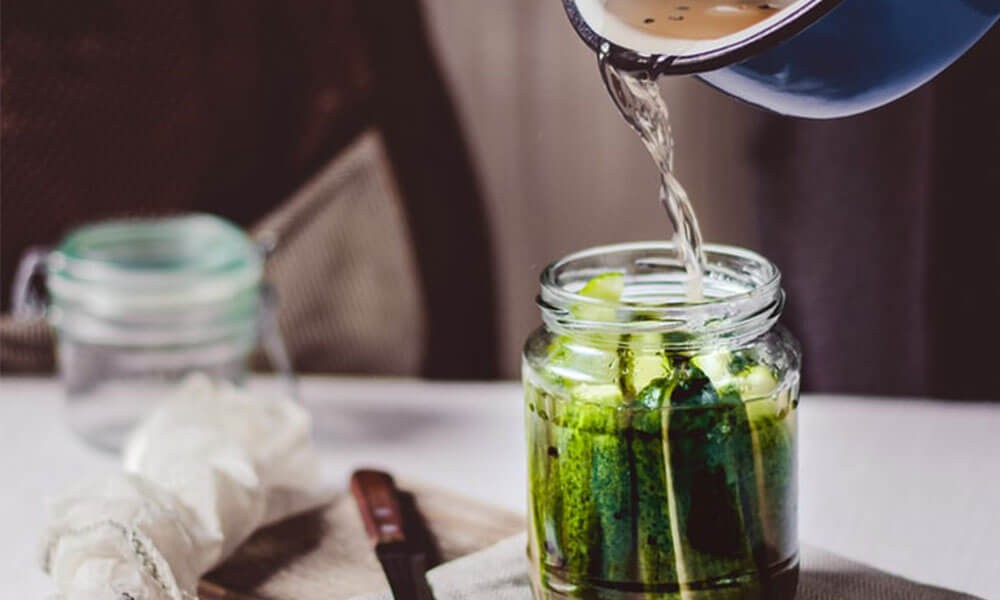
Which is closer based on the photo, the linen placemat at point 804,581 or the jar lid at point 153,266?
the linen placemat at point 804,581

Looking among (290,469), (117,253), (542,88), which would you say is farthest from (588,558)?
(542,88)

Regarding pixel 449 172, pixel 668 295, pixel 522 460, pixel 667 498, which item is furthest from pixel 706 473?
pixel 449 172

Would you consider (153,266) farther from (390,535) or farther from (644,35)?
(644,35)

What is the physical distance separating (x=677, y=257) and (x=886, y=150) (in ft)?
1.80

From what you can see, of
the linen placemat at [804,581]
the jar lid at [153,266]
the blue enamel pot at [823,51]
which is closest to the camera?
the blue enamel pot at [823,51]

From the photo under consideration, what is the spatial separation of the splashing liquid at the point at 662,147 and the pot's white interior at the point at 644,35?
0.6 inches

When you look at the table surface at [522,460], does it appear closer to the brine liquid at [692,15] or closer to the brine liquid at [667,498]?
the brine liquid at [667,498]

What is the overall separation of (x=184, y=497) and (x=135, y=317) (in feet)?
0.93

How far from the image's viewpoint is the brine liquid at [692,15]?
670 millimetres

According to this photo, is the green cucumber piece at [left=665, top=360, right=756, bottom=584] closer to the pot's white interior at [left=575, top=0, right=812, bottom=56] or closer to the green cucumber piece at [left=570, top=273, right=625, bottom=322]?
the green cucumber piece at [left=570, top=273, right=625, bottom=322]

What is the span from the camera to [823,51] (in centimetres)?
62

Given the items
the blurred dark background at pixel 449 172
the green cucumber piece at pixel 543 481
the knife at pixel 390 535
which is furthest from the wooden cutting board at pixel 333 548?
the blurred dark background at pixel 449 172

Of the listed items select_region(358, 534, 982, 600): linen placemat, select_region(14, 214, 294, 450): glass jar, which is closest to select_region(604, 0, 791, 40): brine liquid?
select_region(358, 534, 982, 600): linen placemat

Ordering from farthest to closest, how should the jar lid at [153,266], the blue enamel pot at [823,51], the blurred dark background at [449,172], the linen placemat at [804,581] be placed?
the blurred dark background at [449,172] < the jar lid at [153,266] < the linen placemat at [804,581] < the blue enamel pot at [823,51]
